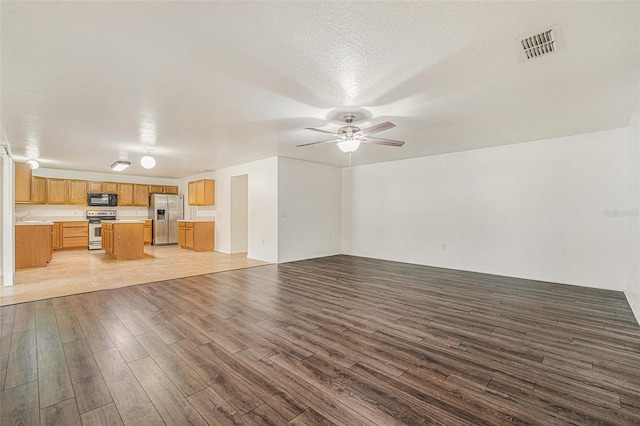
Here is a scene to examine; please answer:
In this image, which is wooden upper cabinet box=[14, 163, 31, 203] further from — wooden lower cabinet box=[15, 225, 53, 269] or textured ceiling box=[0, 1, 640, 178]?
textured ceiling box=[0, 1, 640, 178]

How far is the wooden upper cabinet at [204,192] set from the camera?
850 centimetres

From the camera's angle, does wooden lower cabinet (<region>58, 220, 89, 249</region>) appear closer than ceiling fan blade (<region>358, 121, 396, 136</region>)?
No

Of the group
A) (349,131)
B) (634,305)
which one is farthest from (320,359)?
(634,305)

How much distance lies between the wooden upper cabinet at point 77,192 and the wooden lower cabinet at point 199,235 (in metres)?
3.21

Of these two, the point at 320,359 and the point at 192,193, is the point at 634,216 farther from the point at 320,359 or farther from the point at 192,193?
the point at 192,193

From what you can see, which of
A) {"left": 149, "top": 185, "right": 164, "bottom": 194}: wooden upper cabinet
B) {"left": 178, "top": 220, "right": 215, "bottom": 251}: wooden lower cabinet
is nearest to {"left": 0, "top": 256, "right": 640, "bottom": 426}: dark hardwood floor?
{"left": 178, "top": 220, "right": 215, "bottom": 251}: wooden lower cabinet

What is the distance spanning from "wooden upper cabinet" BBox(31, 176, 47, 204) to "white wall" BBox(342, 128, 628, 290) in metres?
9.16

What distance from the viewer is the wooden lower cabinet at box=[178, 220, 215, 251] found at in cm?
844

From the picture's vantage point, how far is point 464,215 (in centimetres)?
588

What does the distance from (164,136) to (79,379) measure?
3.71 meters

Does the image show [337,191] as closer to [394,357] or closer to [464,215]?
[464,215]

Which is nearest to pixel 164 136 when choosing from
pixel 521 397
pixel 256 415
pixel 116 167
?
pixel 116 167

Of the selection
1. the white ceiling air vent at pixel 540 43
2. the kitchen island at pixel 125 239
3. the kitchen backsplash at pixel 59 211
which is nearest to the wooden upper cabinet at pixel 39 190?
the kitchen backsplash at pixel 59 211

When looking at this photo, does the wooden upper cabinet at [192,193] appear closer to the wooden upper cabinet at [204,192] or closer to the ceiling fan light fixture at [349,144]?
the wooden upper cabinet at [204,192]
